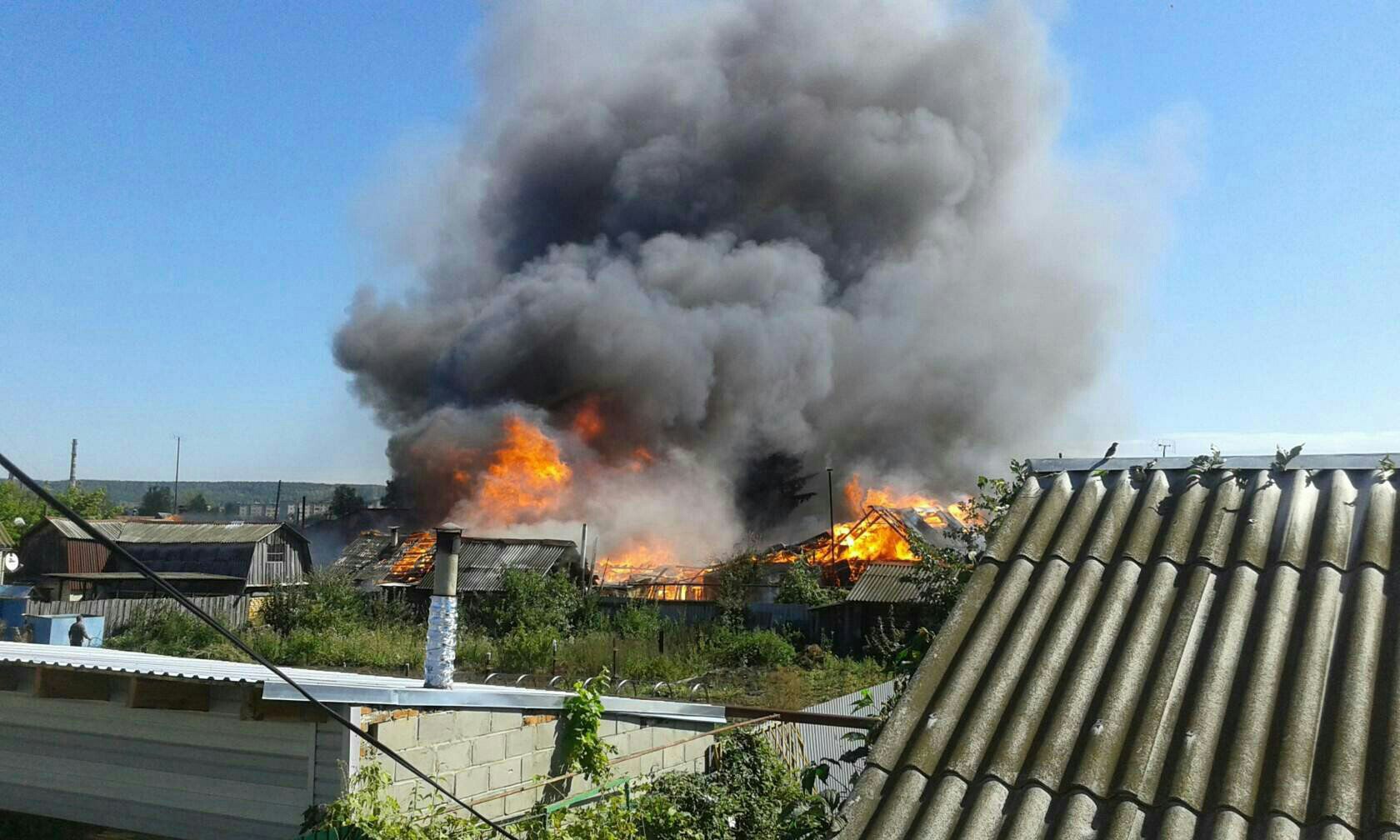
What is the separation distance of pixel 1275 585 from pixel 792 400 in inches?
1658

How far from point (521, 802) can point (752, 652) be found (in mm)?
14641

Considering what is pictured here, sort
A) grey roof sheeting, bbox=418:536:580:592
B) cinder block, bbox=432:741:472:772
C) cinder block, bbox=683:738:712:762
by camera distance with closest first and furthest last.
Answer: cinder block, bbox=432:741:472:772 → cinder block, bbox=683:738:712:762 → grey roof sheeting, bbox=418:536:580:592

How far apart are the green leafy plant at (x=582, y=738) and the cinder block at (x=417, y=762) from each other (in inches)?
48.6

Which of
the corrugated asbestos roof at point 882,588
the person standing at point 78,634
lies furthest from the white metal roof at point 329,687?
the corrugated asbestos roof at point 882,588

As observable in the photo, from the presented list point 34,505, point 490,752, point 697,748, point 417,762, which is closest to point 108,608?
point 697,748

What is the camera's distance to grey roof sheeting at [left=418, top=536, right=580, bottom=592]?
26.4 meters

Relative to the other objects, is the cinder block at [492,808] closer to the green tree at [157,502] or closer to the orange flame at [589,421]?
the orange flame at [589,421]

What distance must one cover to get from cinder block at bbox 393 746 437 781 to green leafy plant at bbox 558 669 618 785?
1235 mm

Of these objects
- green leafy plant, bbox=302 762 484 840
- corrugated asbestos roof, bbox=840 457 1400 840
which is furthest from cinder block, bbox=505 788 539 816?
corrugated asbestos roof, bbox=840 457 1400 840

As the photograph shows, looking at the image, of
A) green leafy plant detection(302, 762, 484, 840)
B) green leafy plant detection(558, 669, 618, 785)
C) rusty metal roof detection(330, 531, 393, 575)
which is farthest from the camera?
rusty metal roof detection(330, 531, 393, 575)

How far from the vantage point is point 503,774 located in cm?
651

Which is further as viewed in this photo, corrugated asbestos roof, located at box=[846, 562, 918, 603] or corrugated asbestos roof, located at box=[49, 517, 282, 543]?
corrugated asbestos roof, located at box=[49, 517, 282, 543]

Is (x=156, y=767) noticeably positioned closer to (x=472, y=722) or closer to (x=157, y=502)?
(x=472, y=722)

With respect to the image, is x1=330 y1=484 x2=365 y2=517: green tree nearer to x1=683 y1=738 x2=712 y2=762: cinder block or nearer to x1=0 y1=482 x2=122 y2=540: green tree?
x1=0 y1=482 x2=122 y2=540: green tree
